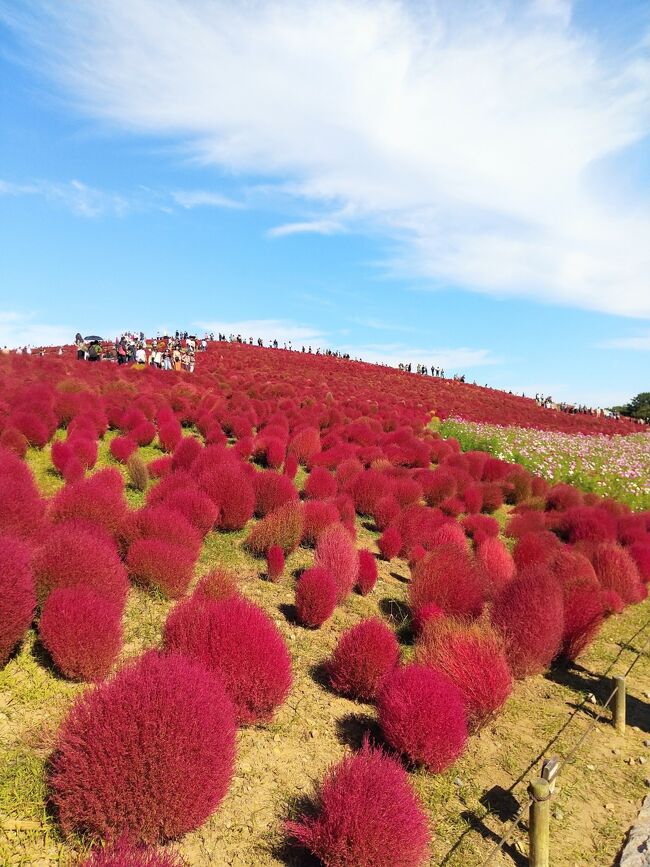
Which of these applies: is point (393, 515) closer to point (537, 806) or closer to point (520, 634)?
point (520, 634)

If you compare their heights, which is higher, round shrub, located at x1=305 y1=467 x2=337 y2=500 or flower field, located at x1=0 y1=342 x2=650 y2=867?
round shrub, located at x1=305 y1=467 x2=337 y2=500

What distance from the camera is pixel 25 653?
412cm

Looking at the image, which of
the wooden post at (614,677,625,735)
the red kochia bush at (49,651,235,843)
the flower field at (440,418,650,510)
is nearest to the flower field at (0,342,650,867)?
the red kochia bush at (49,651,235,843)

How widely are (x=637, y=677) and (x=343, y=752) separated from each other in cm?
393

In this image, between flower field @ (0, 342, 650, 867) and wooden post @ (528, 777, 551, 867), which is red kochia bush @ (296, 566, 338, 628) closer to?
flower field @ (0, 342, 650, 867)

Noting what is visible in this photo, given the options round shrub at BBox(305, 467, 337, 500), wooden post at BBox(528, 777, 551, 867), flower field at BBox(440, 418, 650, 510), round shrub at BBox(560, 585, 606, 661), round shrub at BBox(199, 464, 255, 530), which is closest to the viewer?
wooden post at BBox(528, 777, 551, 867)

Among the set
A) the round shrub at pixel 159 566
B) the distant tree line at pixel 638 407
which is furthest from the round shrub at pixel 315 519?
the distant tree line at pixel 638 407

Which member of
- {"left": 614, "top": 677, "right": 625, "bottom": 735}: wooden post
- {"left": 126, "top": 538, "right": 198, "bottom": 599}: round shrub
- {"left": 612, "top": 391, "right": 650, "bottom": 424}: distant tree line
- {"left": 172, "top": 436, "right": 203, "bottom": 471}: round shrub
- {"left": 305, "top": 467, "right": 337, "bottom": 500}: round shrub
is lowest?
{"left": 614, "top": 677, "right": 625, "bottom": 735}: wooden post

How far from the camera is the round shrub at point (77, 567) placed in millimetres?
4398

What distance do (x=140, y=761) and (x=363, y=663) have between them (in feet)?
7.62

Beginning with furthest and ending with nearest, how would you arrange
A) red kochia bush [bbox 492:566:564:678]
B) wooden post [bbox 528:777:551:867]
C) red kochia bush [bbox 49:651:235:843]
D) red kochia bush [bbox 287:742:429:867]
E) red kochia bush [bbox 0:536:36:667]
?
red kochia bush [bbox 492:566:564:678] < red kochia bush [bbox 0:536:36:667] < wooden post [bbox 528:777:551:867] < red kochia bush [bbox 287:742:429:867] < red kochia bush [bbox 49:651:235:843]

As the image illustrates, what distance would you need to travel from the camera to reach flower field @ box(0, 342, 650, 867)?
2.95m

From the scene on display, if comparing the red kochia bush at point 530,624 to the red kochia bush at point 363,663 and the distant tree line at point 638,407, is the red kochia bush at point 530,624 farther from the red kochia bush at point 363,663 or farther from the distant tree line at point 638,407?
the distant tree line at point 638,407

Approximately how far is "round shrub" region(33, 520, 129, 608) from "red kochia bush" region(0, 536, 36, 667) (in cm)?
33
